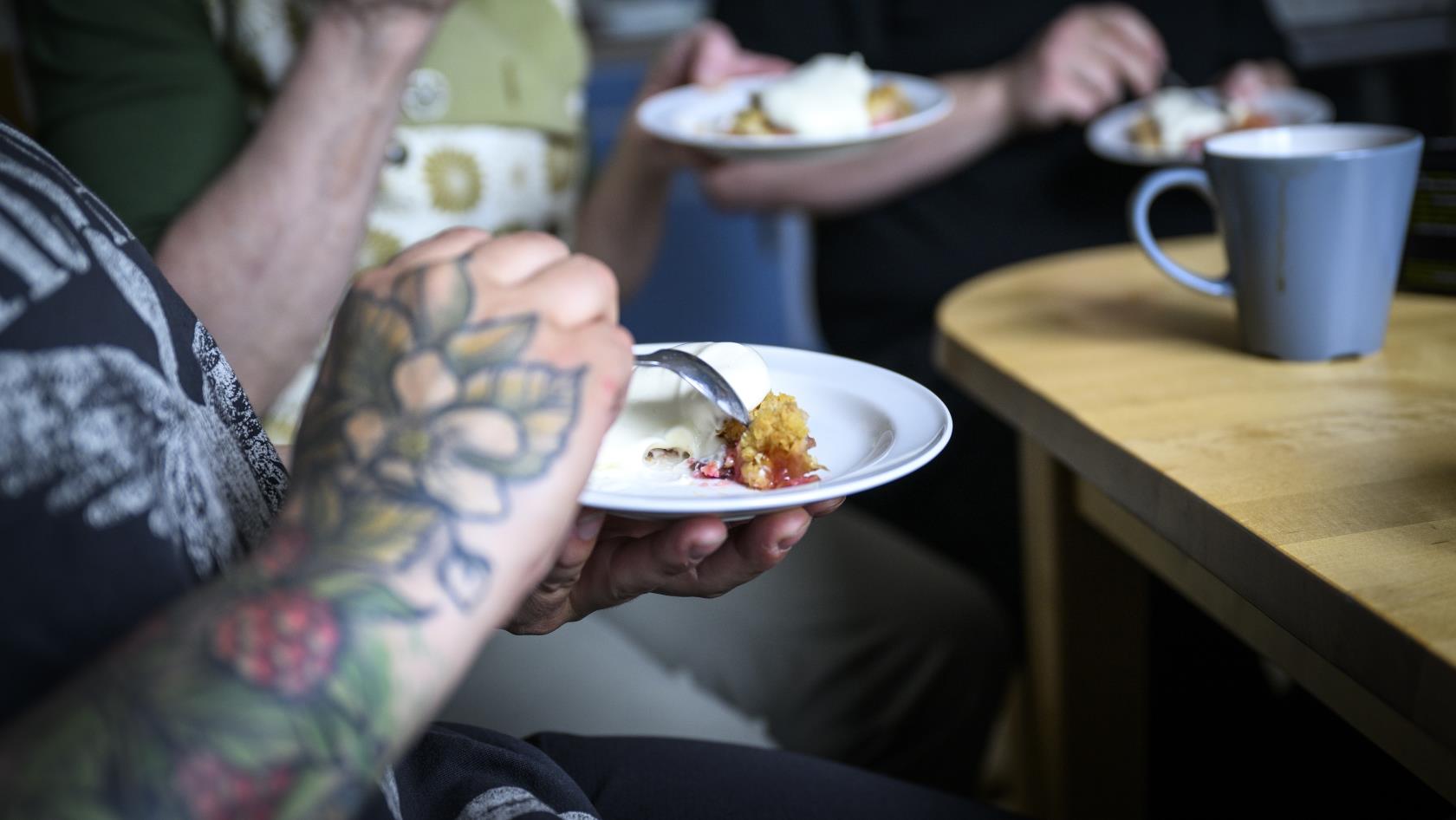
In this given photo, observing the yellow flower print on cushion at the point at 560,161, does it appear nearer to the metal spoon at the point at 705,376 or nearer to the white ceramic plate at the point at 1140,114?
the white ceramic plate at the point at 1140,114

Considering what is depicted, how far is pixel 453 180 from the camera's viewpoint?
1064mm

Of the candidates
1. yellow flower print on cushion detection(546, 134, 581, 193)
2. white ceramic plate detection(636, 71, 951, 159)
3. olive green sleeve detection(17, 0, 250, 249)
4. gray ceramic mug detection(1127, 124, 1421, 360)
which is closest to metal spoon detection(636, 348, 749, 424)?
gray ceramic mug detection(1127, 124, 1421, 360)

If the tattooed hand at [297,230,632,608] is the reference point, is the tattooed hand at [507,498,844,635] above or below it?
below

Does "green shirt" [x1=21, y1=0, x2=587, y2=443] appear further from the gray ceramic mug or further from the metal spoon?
the gray ceramic mug

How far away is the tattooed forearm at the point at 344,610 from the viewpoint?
31 centimetres

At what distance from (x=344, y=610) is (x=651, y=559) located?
0.82 ft

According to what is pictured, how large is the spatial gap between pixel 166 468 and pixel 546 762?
0.79 ft

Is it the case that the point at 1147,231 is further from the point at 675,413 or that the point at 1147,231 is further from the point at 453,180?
the point at 453,180

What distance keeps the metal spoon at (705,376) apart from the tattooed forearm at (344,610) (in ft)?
0.44

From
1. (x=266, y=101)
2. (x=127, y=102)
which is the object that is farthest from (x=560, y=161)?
(x=127, y=102)

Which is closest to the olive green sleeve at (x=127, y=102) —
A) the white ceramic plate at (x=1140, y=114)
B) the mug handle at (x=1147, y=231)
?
the mug handle at (x=1147, y=231)

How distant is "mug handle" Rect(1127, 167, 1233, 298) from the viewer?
738mm

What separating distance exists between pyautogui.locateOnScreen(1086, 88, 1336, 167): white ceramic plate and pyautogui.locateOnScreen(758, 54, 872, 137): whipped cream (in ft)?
0.90

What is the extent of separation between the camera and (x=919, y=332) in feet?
4.53
